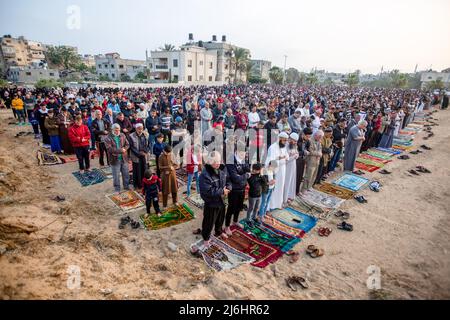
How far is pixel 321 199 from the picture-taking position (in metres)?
6.64

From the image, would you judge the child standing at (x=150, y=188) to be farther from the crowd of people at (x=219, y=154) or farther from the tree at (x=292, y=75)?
the tree at (x=292, y=75)

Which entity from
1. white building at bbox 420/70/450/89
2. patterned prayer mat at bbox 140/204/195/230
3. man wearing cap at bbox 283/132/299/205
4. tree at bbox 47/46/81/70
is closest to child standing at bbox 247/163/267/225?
man wearing cap at bbox 283/132/299/205

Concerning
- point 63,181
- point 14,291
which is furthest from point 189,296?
point 63,181

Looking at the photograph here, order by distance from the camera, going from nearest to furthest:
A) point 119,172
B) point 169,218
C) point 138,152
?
point 169,218
point 138,152
point 119,172

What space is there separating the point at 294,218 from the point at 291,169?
123 cm

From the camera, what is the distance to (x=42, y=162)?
812 centimetres

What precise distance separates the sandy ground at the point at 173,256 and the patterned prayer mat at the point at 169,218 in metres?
0.21

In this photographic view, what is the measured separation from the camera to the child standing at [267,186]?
4.98 m

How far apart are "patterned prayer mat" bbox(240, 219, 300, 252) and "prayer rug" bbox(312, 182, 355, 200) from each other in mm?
2801

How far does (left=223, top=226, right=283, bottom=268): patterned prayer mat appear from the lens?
4.27 metres

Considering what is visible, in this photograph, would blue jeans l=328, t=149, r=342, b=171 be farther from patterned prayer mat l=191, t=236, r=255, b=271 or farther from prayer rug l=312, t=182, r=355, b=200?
patterned prayer mat l=191, t=236, r=255, b=271

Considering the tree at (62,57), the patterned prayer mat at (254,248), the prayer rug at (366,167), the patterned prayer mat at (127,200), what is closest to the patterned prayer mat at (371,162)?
the prayer rug at (366,167)

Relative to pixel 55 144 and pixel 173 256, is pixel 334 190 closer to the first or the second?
pixel 173 256

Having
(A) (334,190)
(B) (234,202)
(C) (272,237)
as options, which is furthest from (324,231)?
(A) (334,190)
